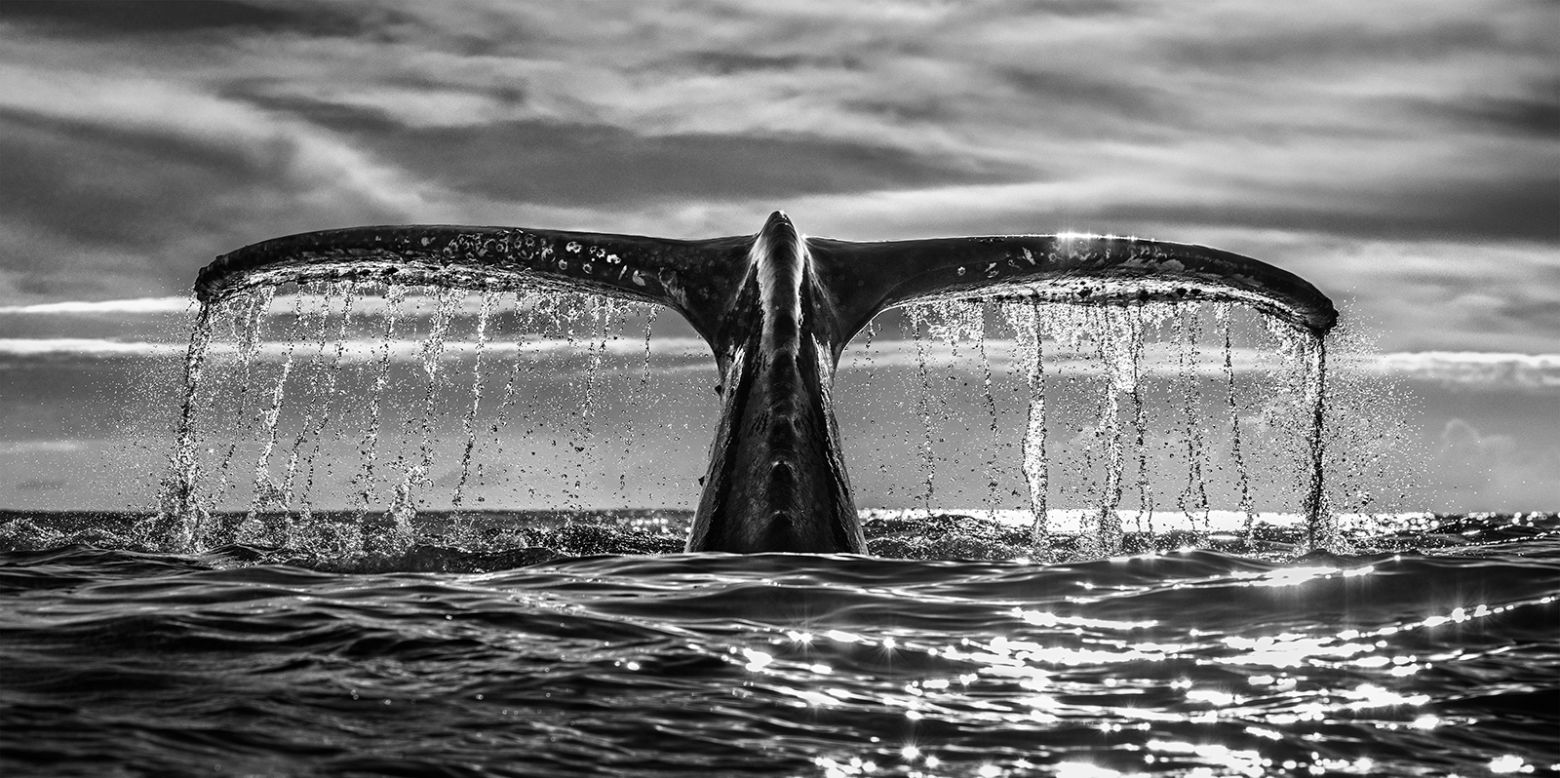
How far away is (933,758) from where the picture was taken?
4395 mm

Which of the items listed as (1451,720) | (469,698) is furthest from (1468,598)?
(469,698)

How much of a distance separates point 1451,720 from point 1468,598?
8.69 feet

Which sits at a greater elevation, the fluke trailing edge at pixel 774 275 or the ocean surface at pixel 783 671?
the fluke trailing edge at pixel 774 275

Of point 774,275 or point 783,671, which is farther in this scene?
point 774,275

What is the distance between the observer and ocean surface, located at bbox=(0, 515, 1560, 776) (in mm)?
4367

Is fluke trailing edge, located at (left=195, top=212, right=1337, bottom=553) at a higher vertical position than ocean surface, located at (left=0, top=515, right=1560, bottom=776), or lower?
higher

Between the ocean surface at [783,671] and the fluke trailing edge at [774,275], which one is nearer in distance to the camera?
the ocean surface at [783,671]

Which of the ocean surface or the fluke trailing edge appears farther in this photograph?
the fluke trailing edge

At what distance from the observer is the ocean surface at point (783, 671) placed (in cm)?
437

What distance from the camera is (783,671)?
5.50 metres

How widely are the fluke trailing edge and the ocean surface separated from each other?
2.40 meters

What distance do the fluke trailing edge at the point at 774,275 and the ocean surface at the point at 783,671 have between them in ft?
7.88

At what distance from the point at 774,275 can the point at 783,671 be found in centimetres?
552

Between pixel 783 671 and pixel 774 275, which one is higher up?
pixel 774 275
